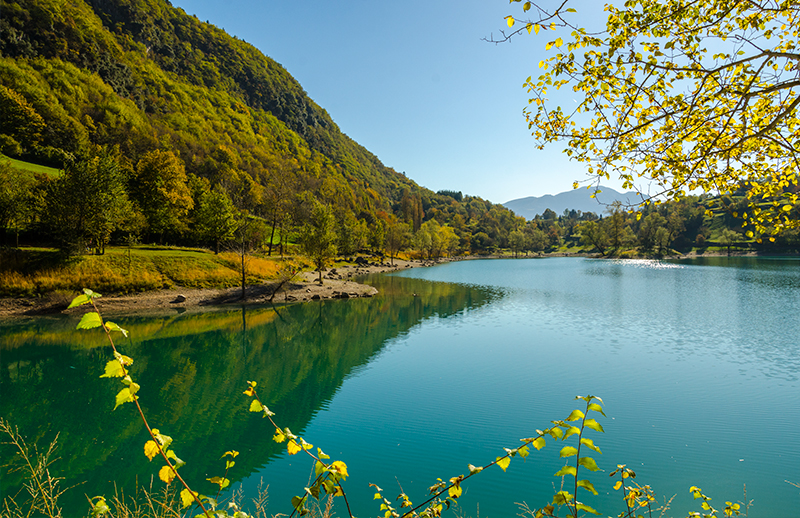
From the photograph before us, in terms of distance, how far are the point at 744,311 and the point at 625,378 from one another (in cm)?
2153

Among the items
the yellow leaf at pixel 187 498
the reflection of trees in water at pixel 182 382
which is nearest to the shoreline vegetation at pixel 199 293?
the reflection of trees in water at pixel 182 382

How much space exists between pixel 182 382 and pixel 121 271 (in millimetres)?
22186

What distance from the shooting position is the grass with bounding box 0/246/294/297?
2711cm

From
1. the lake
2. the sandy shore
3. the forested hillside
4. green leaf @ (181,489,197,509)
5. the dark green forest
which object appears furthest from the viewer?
the forested hillside

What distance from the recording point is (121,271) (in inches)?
1220

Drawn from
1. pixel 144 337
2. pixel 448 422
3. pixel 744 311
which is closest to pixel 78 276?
pixel 144 337

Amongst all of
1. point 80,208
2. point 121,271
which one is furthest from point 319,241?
point 80,208

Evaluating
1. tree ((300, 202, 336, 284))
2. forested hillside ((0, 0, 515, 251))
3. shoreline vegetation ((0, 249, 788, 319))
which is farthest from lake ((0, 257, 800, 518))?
tree ((300, 202, 336, 284))

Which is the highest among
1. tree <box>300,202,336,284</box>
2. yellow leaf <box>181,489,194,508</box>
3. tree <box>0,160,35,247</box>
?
tree <box>0,160,35,247</box>

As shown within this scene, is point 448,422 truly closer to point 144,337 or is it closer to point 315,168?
point 144,337

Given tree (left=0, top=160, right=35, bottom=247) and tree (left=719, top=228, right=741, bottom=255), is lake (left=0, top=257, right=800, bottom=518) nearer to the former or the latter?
→ tree (left=0, top=160, right=35, bottom=247)

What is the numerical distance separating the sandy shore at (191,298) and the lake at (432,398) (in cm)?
275

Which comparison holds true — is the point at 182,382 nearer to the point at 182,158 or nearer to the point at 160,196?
the point at 160,196

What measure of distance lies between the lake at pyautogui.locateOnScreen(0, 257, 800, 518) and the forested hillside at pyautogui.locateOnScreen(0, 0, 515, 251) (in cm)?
1658
